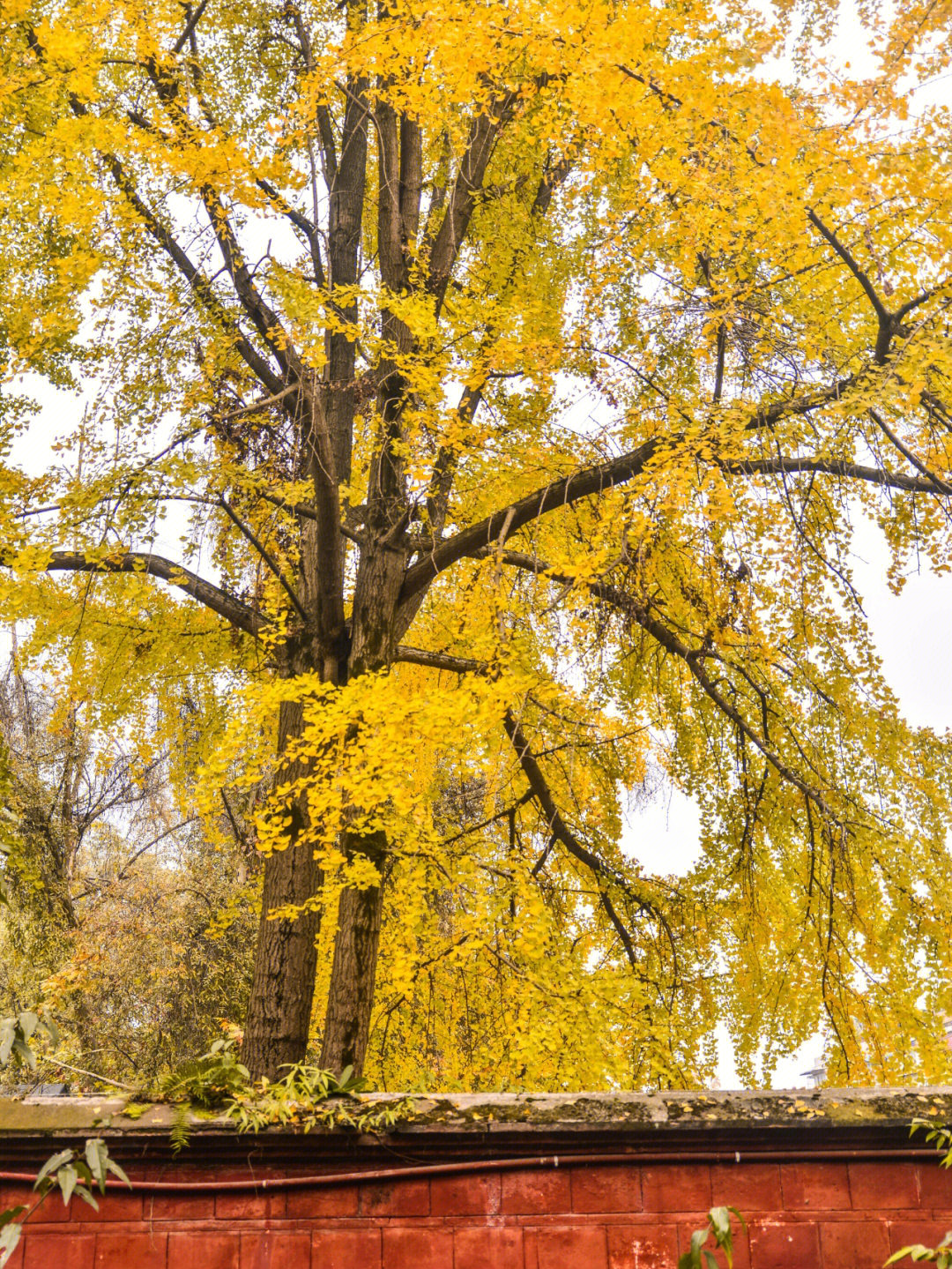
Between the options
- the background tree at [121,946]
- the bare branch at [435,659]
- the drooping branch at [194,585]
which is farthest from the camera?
the background tree at [121,946]

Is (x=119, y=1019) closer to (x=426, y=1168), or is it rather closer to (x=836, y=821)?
(x=836, y=821)

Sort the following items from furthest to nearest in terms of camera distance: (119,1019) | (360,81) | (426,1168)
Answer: (119,1019)
(360,81)
(426,1168)


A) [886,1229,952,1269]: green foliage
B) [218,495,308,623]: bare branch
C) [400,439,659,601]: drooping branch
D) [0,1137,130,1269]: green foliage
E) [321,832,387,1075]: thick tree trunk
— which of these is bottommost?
[886,1229,952,1269]: green foliage

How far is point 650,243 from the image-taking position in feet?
23.8

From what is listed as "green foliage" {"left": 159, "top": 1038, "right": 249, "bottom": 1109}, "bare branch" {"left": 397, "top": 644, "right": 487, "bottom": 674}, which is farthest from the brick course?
"bare branch" {"left": 397, "top": 644, "right": 487, "bottom": 674}

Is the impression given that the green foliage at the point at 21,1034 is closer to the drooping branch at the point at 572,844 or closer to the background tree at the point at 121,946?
the drooping branch at the point at 572,844

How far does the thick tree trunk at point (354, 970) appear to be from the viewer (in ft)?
24.1

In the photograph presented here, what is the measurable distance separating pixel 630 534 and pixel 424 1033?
5180 millimetres

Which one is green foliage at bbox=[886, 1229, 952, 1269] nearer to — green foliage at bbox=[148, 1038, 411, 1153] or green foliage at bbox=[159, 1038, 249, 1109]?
green foliage at bbox=[148, 1038, 411, 1153]

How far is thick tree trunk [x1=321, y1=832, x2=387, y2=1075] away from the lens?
24.1ft

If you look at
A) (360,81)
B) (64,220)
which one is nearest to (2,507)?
(64,220)

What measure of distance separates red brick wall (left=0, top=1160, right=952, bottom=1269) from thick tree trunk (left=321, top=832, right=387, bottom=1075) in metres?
4.23

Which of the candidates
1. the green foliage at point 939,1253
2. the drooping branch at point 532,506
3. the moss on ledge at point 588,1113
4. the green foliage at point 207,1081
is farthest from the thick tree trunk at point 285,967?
the green foliage at point 939,1253

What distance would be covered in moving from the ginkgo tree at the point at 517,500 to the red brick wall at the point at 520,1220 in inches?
140
